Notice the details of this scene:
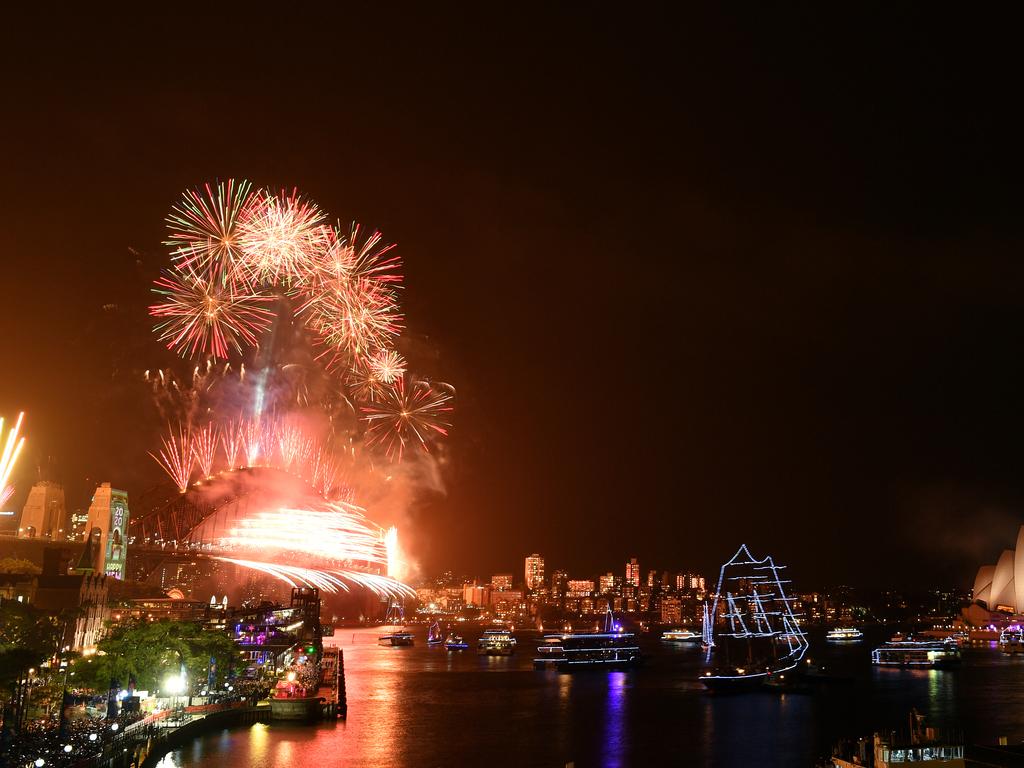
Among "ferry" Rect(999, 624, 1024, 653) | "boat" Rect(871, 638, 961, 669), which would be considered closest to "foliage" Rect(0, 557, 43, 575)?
"boat" Rect(871, 638, 961, 669)

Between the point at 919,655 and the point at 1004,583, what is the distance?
163ft

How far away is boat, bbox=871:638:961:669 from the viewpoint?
8650 cm

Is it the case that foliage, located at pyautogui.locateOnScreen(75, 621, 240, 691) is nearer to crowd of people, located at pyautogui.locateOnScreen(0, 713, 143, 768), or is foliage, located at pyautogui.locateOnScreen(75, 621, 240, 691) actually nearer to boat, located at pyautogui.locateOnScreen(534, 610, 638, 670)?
crowd of people, located at pyautogui.locateOnScreen(0, 713, 143, 768)

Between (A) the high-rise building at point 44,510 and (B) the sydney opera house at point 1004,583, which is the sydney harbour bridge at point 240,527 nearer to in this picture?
(A) the high-rise building at point 44,510

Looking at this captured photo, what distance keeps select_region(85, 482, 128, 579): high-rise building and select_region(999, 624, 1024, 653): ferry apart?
99.0m

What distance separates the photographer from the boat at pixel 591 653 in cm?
8138

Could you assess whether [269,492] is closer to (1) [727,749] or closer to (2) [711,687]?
(2) [711,687]

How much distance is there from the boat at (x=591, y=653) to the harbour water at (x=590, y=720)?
11.1 ft

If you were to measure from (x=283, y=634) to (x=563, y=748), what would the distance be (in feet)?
93.2

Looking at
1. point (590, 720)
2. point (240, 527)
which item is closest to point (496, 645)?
point (240, 527)

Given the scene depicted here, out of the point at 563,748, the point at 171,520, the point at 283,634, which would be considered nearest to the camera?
the point at 563,748

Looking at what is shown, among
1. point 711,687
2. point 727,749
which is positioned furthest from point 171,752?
point 711,687

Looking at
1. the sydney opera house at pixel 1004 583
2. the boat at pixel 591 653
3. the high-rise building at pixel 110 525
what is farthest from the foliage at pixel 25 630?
the sydney opera house at pixel 1004 583

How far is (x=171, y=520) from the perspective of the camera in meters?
84.4
